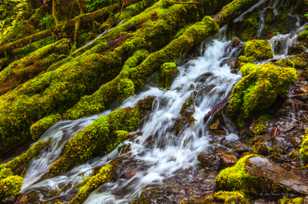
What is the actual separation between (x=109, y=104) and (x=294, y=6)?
6531 mm

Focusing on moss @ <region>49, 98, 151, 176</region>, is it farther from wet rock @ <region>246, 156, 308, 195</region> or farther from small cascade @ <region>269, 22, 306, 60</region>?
→ small cascade @ <region>269, 22, 306, 60</region>

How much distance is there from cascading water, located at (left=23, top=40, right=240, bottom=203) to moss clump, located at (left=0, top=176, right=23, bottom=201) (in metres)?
0.15

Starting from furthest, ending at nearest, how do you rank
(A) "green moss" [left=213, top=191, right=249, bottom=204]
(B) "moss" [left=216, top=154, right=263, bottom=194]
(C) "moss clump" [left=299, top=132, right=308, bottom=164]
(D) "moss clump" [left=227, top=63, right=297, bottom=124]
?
(D) "moss clump" [left=227, top=63, right=297, bottom=124]
(C) "moss clump" [left=299, top=132, right=308, bottom=164]
(B) "moss" [left=216, top=154, right=263, bottom=194]
(A) "green moss" [left=213, top=191, right=249, bottom=204]

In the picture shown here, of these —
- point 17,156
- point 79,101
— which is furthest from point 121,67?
point 17,156

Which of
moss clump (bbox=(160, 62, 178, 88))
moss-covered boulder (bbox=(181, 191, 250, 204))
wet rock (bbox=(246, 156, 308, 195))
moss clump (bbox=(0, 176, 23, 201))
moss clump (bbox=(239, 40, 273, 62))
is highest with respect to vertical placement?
moss clump (bbox=(239, 40, 273, 62))

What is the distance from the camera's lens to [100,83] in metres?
9.37

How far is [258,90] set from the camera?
708 cm

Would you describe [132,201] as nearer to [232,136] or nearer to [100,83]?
[232,136]

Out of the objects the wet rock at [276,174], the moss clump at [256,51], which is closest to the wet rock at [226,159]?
the wet rock at [276,174]

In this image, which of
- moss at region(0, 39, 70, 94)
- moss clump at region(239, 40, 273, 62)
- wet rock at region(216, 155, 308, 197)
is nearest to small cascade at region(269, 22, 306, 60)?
moss clump at region(239, 40, 273, 62)

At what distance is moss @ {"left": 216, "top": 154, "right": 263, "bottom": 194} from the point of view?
553 cm

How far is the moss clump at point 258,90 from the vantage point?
711cm

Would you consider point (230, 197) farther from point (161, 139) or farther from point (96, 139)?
point (96, 139)

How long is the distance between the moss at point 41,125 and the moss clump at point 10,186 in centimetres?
127
